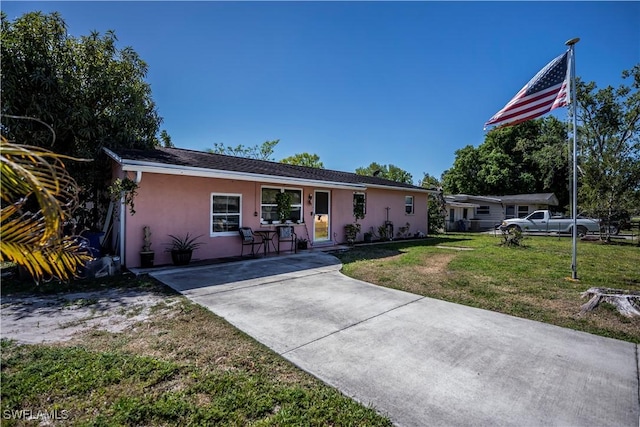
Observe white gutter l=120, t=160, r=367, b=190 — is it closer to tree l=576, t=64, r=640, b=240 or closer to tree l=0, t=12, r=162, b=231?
tree l=0, t=12, r=162, b=231

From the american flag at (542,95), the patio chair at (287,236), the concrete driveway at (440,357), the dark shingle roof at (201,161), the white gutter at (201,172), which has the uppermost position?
the american flag at (542,95)

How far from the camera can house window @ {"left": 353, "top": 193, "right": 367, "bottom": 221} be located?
1364 cm

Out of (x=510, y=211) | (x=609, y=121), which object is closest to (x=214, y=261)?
(x=510, y=211)

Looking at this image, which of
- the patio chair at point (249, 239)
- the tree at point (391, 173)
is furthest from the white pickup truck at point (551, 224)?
the tree at point (391, 173)

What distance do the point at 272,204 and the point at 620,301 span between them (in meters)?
8.83

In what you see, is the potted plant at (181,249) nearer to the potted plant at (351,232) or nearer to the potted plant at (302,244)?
the potted plant at (302,244)

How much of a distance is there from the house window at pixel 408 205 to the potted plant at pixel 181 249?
1181cm

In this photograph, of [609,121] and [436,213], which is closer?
[436,213]

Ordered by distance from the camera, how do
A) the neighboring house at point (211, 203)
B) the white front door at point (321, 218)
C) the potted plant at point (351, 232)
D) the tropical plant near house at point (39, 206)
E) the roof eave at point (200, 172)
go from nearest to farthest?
the tropical plant near house at point (39, 206)
the roof eave at point (200, 172)
the neighboring house at point (211, 203)
the white front door at point (321, 218)
the potted plant at point (351, 232)

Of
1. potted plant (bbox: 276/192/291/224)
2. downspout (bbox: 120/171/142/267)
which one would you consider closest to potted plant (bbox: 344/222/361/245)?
potted plant (bbox: 276/192/291/224)

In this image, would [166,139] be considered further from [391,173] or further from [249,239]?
[391,173]

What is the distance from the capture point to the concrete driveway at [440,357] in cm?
240

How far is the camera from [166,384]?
2.62 metres

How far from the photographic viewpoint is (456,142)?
115ft
